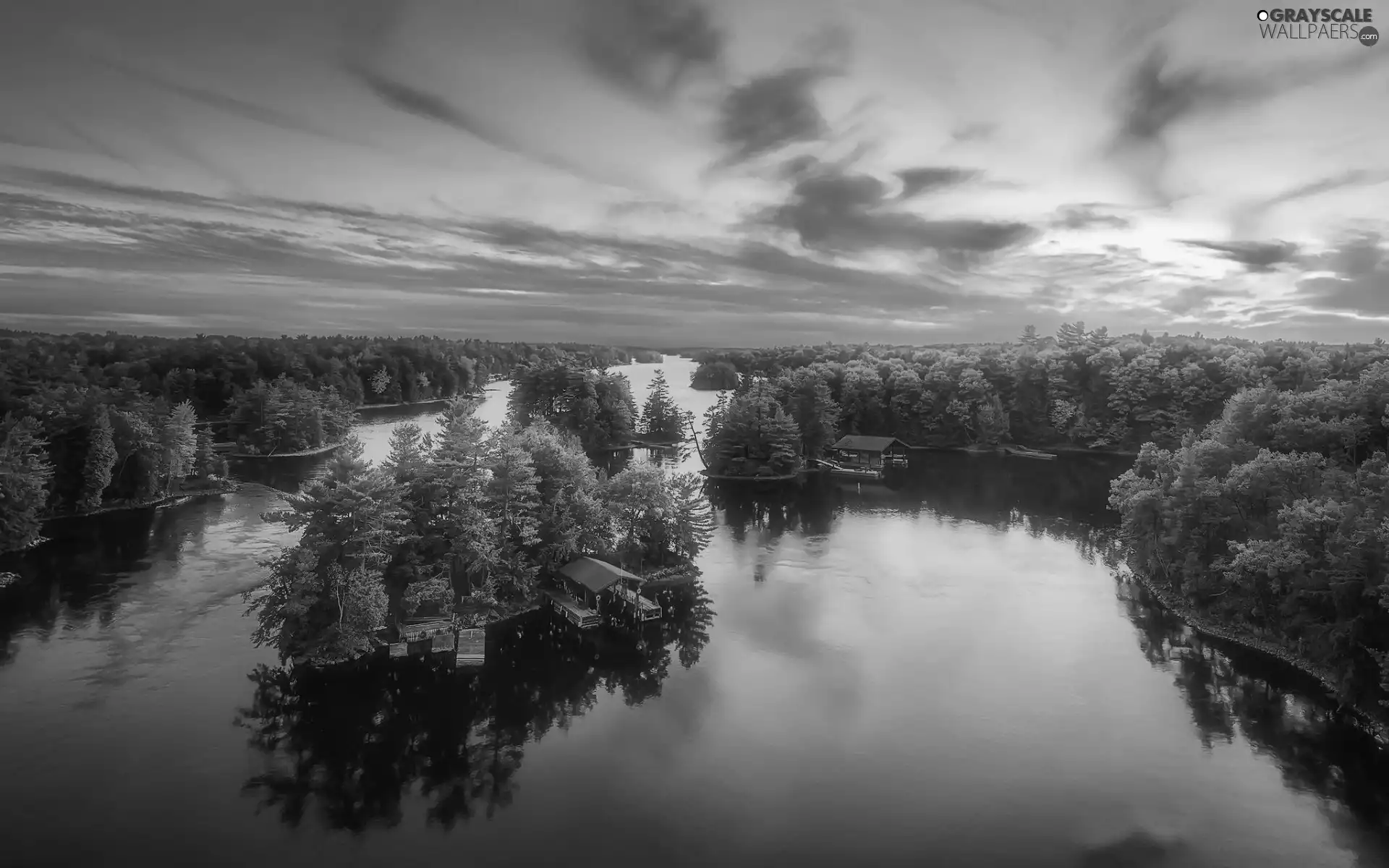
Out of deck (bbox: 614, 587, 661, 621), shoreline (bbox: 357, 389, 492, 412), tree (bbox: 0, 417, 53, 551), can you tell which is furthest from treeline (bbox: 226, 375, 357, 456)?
deck (bbox: 614, 587, 661, 621)

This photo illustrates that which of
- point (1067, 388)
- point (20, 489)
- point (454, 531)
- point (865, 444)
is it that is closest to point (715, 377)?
point (1067, 388)

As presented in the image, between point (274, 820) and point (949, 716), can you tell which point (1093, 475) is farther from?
point (274, 820)

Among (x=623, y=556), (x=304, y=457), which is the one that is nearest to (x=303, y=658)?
(x=623, y=556)

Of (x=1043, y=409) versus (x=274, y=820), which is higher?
(x=1043, y=409)

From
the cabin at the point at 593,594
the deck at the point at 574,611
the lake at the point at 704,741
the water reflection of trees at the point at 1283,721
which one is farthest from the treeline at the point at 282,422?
the water reflection of trees at the point at 1283,721

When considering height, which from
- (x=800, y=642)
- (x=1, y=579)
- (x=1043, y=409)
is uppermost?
(x=1043, y=409)

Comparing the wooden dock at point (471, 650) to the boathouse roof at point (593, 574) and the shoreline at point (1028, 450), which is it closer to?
the boathouse roof at point (593, 574)
